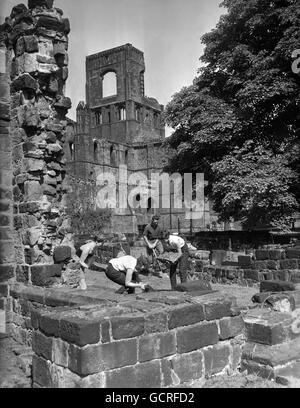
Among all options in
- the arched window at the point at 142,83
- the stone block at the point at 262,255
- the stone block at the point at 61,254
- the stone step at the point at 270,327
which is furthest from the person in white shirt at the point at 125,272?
the arched window at the point at 142,83

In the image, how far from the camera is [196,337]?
184 inches

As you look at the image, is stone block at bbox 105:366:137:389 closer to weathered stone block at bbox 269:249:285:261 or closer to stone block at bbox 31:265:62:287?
stone block at bbox 31:265:62:287

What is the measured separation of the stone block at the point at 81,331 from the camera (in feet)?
12.7

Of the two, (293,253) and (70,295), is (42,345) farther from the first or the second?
(293,253)

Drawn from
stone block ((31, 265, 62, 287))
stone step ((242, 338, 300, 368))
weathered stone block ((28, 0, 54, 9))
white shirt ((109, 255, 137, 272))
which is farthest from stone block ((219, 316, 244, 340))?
weathered stone block ((28, 0, 54, 9))

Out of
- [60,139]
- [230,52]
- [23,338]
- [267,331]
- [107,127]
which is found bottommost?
[23,338]

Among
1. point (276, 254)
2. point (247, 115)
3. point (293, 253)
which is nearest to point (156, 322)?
point (293, 253)

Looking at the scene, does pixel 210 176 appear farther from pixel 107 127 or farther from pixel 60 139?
pixel 107 127

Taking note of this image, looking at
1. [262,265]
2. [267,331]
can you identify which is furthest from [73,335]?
[262,265]

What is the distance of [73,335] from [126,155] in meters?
53.4

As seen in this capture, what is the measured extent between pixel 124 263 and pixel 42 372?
3.36 metres

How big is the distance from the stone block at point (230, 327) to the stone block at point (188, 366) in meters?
0.40

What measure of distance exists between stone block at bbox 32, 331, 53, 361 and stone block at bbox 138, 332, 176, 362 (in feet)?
2.67

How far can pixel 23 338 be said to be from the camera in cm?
709
